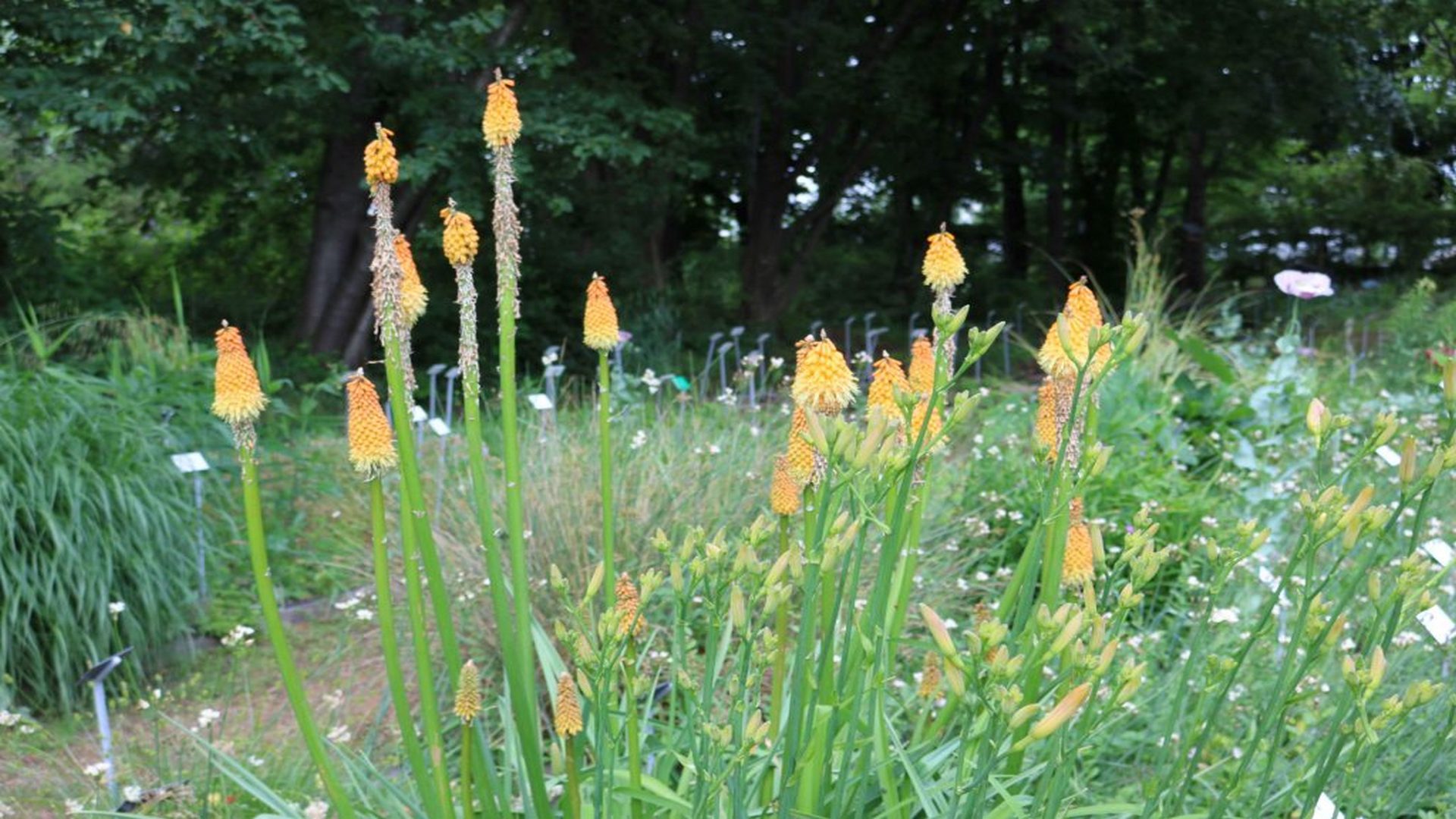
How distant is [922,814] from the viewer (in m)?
2.28

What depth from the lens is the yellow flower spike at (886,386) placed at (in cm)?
173

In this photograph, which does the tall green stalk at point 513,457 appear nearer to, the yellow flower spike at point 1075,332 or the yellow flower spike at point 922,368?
the yellow flower spike at point 922,368

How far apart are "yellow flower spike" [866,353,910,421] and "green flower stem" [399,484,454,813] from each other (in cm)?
62

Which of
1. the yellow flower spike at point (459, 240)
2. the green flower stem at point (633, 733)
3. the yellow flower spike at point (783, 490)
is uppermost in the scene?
the yellow flower spike at point (459, 240)

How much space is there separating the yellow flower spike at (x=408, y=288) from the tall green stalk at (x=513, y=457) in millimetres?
102

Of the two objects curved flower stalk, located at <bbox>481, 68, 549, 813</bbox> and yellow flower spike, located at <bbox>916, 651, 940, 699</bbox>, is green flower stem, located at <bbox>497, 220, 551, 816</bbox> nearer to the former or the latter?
curved flower stalk, located at <bbox>481, 68, 549, 813</bbox>

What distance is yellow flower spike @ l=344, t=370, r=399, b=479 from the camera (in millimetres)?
1627

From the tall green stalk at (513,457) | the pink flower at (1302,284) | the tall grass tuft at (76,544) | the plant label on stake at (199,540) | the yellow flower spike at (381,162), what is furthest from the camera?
Answer: the pink flower at (1302,284)

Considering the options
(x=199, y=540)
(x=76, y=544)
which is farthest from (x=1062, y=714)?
(x=199, y=540)

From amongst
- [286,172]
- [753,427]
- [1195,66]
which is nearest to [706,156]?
[286,172]

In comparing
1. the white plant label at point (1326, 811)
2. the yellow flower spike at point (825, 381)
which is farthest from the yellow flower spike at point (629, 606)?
the white plant label at point (1326, 811)

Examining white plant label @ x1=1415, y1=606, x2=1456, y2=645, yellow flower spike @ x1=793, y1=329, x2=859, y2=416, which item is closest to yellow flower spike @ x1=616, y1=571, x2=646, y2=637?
yellow flower spike @ x1=793, y1=329, x2=859, y2=416

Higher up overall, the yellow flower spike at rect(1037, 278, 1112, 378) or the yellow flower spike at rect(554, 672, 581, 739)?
the yellow flower spike at rect(1037, 278, 1112, 378)

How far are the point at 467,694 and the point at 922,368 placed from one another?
80 cm
